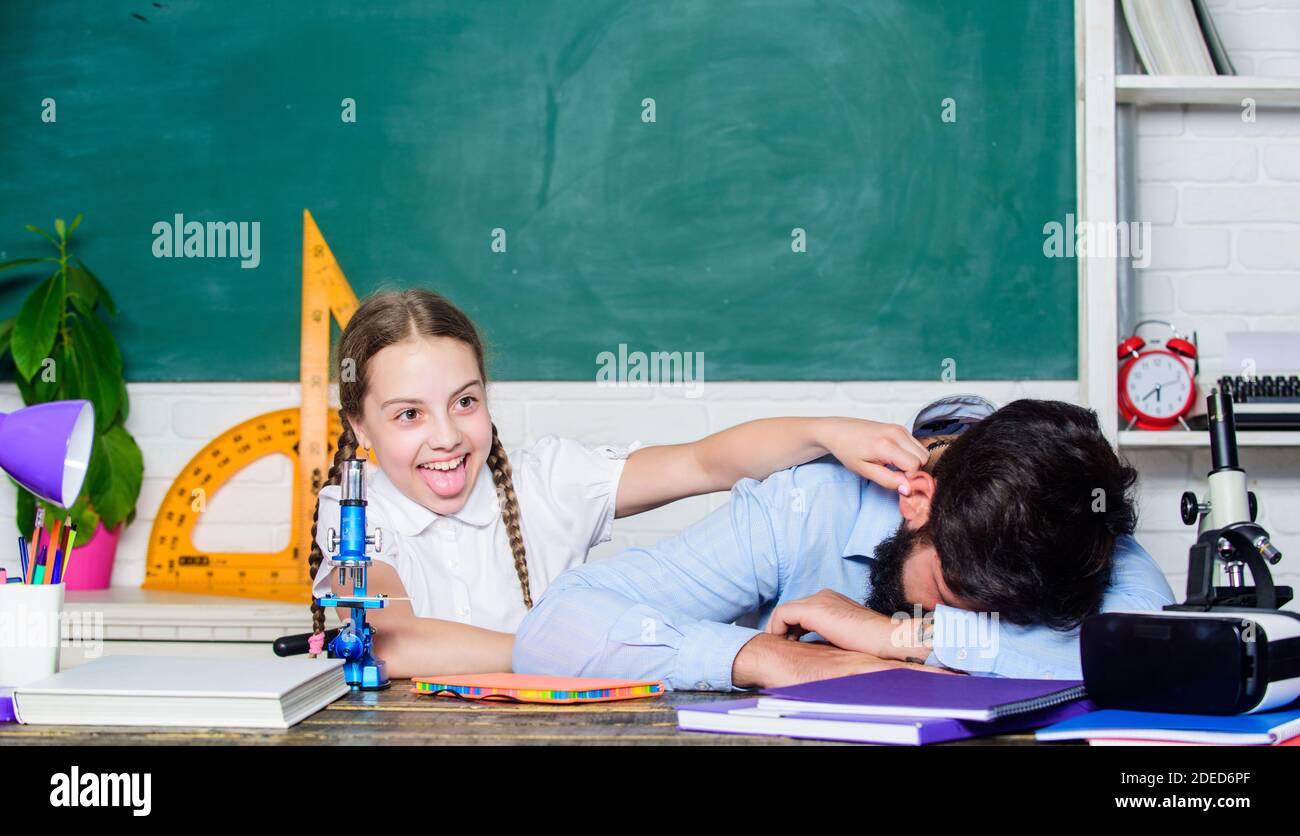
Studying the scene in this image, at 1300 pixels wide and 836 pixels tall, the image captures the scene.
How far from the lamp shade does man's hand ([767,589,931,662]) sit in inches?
27.7

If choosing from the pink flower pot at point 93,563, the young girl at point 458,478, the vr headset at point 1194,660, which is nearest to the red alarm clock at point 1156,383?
the young girl at point 458,478

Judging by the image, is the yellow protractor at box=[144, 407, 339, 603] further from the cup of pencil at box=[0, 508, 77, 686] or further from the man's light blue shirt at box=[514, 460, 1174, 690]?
the cup of pencil at box=[0, 508, 77, 686]

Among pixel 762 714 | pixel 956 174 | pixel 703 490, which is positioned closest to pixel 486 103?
pixel 956 174

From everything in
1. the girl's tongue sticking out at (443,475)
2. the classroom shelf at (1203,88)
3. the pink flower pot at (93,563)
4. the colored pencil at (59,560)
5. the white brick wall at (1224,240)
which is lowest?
the pink flower pot at (93,563)

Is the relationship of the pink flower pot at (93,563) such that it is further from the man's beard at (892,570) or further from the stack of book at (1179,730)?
the stack of book at (1179,730)

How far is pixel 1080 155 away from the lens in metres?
2.61

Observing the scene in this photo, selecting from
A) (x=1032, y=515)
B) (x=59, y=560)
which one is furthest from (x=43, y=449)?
(x=1032, y=515)

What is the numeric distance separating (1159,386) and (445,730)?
198 centimetres

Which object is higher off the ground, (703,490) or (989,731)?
(703,490)

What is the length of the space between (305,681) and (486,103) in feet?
6.61

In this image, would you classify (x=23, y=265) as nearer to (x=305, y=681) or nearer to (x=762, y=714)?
(x=305, y=681)

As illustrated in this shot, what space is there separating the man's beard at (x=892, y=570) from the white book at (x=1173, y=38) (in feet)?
5.30

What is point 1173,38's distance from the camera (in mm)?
2533

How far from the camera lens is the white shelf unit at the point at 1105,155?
7.97 ft
